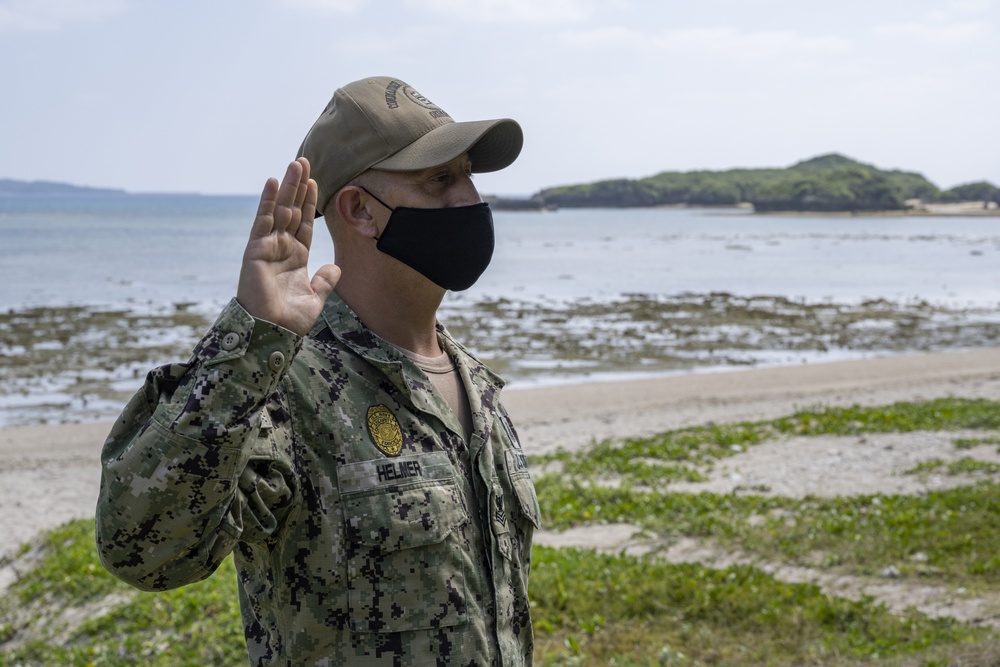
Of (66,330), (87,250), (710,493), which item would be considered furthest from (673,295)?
(87,250)

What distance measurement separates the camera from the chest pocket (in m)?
2.02

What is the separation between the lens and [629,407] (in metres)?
16.1

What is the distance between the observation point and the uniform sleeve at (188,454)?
167 cm

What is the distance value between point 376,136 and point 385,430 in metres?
0.75

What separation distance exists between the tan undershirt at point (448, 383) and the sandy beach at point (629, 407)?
23.7 feet

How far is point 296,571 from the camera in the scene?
6.56 ft

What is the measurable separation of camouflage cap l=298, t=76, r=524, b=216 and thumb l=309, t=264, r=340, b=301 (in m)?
0.35

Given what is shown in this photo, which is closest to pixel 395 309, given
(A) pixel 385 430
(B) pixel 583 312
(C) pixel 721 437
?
(A) pixel 385 430

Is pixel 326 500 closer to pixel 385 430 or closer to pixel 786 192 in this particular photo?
pixel 385 430

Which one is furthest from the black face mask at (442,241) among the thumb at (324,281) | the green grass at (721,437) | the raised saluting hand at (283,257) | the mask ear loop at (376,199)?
the green grass at (721,437)

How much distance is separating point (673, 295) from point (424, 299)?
32667 millimetres

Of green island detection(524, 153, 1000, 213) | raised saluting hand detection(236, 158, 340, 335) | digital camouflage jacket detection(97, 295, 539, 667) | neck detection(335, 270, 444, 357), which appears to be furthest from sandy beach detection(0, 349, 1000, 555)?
green island detection(524, 153, 1000, 213)

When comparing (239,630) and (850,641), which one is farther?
(239,630)

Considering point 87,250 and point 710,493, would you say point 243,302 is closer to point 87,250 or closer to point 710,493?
point 710,493
